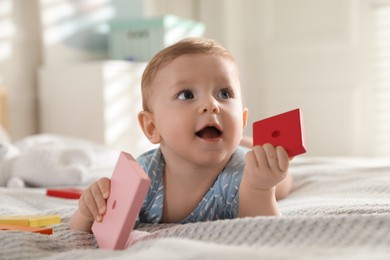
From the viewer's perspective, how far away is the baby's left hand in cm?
75

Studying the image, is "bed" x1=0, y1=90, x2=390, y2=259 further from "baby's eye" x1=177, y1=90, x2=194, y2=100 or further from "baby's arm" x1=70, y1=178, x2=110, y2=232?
"baby's eye" x1=177, y1=90, x2=194, y2=100

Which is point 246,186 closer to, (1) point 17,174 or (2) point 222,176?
(2) point 222,176

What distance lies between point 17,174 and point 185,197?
81 centimetres

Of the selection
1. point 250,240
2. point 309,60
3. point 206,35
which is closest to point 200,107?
point 250,240

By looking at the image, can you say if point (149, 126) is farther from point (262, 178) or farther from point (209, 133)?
point (262, 178)

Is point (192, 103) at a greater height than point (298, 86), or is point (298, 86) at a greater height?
point (192, 103)

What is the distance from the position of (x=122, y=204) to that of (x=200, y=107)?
0.23m

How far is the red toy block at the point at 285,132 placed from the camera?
2.39ft

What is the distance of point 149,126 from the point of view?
3.33 ft

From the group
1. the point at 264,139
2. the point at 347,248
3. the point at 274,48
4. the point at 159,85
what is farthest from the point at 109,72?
the point at 347,248

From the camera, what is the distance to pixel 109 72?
280 cm

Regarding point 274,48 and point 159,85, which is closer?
point 159,85

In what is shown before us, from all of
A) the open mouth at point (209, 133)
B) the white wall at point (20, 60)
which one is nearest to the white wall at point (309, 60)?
the white wall at point (20, 60)

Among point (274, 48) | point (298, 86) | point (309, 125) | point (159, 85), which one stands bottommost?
point (309, 125)
